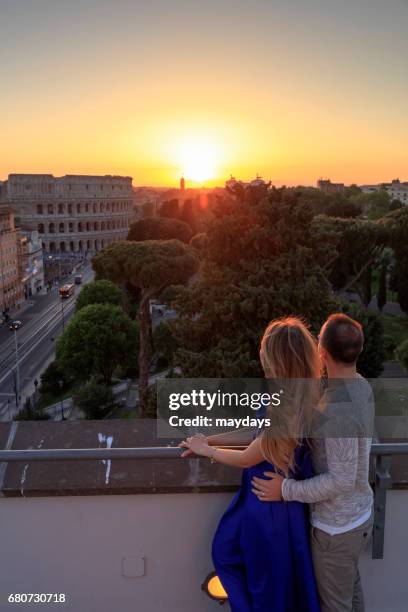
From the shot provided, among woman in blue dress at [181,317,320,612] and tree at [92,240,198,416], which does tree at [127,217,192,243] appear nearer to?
tree at [92,240,198,416]

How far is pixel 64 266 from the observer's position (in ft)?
164

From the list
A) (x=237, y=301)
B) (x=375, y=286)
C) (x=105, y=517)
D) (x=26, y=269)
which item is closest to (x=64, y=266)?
(x=26, y=269)

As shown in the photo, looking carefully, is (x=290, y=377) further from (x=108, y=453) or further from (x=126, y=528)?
(x=126, y=528)

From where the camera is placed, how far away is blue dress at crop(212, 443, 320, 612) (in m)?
1.69

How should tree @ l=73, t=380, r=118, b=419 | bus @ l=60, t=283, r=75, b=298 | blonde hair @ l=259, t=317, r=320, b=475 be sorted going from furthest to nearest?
bus @ l=60, t=283, r=75, b=298
tree @ l=73, t=380, r=118, b=419
blonde hair @ l=259, t=317, r=320, b=475

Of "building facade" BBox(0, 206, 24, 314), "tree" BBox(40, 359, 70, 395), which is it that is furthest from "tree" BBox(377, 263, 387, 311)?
"building facade" BBox(0, 206, 24, 314)

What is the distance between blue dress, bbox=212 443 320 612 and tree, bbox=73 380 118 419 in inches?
476

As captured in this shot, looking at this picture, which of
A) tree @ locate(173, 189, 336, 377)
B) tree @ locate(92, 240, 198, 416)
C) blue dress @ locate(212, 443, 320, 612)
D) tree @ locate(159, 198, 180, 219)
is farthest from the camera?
tree @ locate(159, 198, 180, 219)

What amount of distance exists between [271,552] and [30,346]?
2317 centimetres

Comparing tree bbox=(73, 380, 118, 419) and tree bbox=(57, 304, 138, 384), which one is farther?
tree bbox=(57, 304, 138, 384)

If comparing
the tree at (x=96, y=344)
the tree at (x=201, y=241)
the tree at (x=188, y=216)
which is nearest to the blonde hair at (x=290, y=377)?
the tree at (x=201, y=241)

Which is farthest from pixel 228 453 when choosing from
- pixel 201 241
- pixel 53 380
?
pixel 53 380

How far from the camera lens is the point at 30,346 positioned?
2353cm

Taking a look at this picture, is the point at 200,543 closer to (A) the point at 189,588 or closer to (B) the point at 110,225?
(A) the point at 189,588
